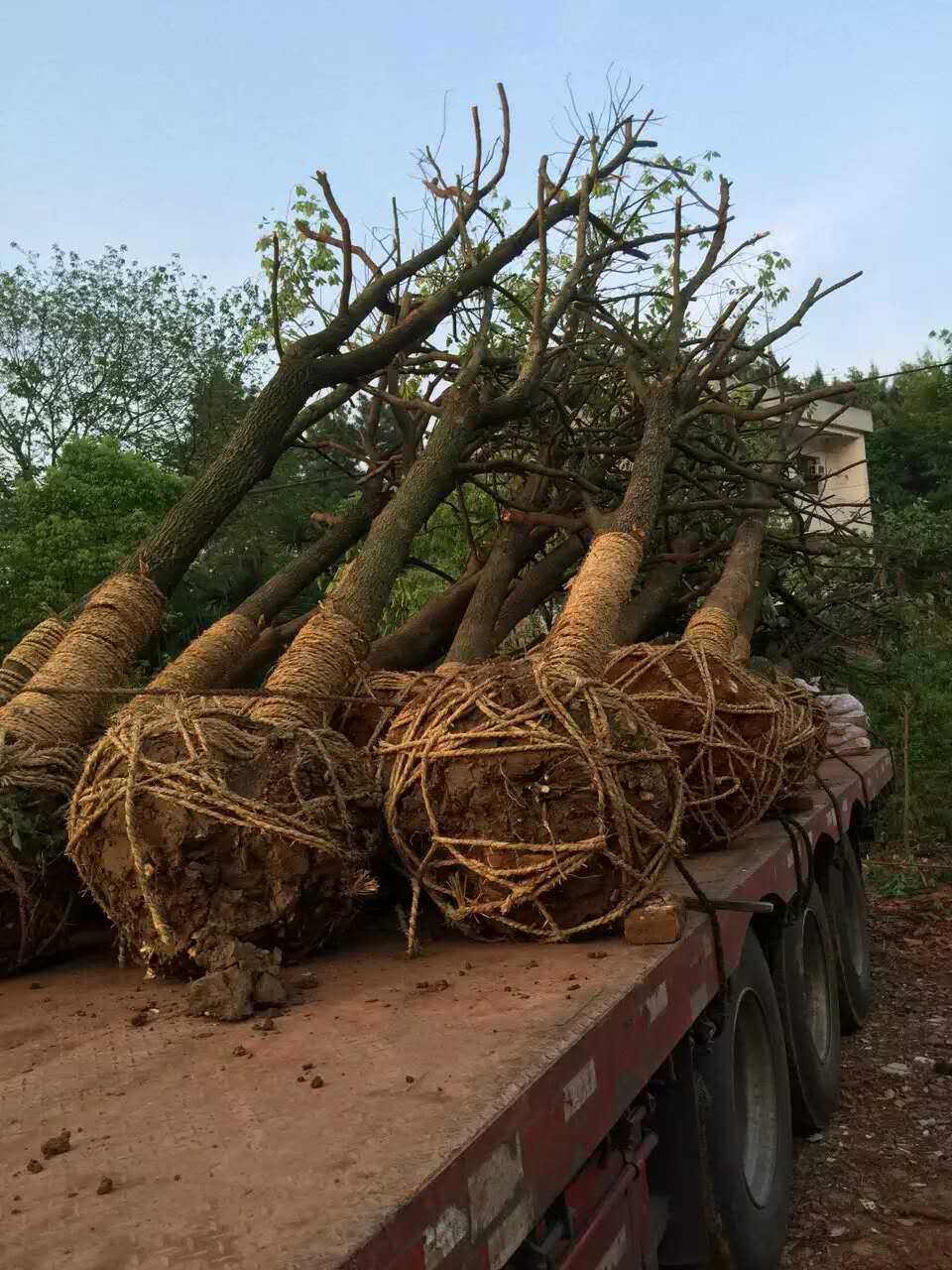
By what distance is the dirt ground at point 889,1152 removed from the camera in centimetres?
303

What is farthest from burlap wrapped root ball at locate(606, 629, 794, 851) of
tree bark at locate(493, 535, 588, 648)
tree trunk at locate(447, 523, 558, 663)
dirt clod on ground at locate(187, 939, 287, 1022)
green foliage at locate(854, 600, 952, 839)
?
green foliage at locate(854, 600, 952, 839)

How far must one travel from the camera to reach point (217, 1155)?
1489 mm

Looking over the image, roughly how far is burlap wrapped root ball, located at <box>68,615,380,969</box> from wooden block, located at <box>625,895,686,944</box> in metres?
0.64

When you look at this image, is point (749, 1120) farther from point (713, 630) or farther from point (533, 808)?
point (713, 630)

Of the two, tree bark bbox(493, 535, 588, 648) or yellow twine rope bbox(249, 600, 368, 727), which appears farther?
tree bark bbox(493, 535, 588, 648)

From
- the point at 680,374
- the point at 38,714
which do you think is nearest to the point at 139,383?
the point at 680,374

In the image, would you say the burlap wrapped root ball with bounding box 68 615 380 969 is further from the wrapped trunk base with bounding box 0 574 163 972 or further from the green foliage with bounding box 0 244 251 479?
the green foliage with bounding box 0 244 251 479

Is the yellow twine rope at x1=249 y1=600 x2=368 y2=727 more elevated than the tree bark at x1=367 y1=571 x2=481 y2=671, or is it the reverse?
the tree bark at x1=367 y1=571 x2=481 y2=671

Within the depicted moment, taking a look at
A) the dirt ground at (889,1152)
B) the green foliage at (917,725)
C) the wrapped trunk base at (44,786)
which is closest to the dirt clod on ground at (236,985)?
the wrapped trunk base at (44,786)

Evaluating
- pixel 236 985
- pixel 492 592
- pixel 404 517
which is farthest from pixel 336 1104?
pixel 492 592

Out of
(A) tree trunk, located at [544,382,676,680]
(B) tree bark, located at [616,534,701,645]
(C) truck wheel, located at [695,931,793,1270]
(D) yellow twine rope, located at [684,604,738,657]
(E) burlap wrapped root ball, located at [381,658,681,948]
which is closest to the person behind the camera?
(E) burlap wrapped root ball, located at [381,658,681,948]

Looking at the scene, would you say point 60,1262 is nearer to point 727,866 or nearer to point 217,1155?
point 217,1155

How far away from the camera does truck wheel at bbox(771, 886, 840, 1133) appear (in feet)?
12.1

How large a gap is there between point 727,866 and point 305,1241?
95.2 inches
